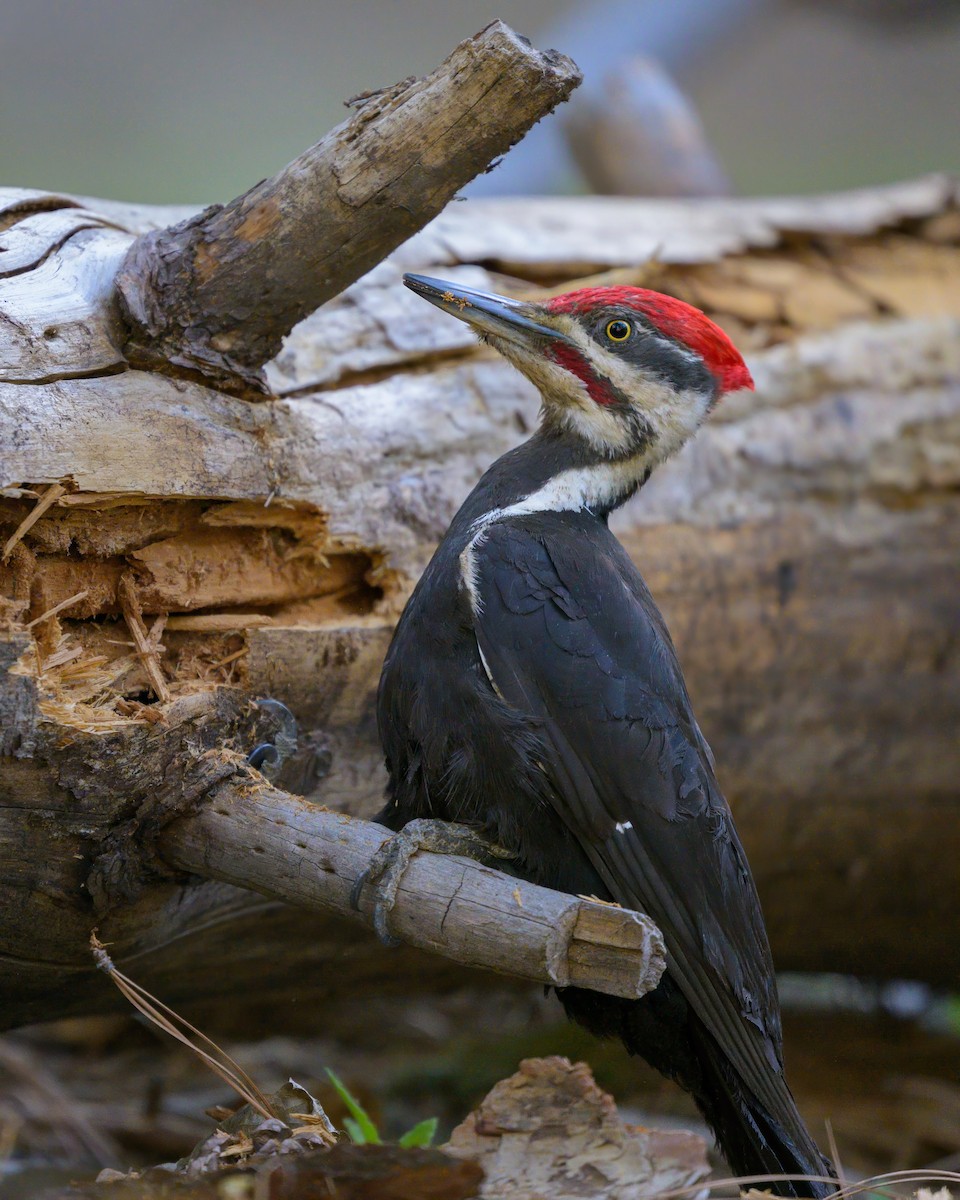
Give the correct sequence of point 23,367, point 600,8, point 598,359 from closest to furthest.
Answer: point 23,367 → point 598,359 → point 600,8

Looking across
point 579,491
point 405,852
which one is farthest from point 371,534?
point 405,852

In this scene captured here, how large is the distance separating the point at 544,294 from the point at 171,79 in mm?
5211

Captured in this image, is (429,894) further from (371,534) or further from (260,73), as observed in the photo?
(260,73)

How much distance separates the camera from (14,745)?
1.74m

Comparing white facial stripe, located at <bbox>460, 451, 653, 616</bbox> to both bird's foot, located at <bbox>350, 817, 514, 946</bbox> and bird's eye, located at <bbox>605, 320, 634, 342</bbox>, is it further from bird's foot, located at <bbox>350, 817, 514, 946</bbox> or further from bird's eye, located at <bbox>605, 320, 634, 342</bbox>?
bird's foot, located at <bbox>350, 817, 514, 946</bbox>

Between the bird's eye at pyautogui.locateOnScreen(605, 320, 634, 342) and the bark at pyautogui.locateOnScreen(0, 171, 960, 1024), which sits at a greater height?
the bird's eye at pyautogui.locateOnScreen(605, 320, 634, 342)

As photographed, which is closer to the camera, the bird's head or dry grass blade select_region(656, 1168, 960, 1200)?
dry grass blade select_region(656, 1168, 960, 1200)

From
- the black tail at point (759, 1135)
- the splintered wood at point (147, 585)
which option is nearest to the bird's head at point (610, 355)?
the splintered wood at point (147, 585)

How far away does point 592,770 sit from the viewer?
196 centimetres

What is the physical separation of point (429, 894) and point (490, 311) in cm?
Result: 116

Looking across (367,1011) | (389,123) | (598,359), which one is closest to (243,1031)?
(367,1011)

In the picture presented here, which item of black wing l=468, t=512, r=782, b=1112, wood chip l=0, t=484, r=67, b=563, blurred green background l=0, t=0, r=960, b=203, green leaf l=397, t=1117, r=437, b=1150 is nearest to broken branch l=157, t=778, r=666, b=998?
black wing l=468, t=512, r=782, b=1112

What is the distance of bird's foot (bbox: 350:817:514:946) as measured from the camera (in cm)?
174

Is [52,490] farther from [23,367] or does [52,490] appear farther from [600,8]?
[600,8]
